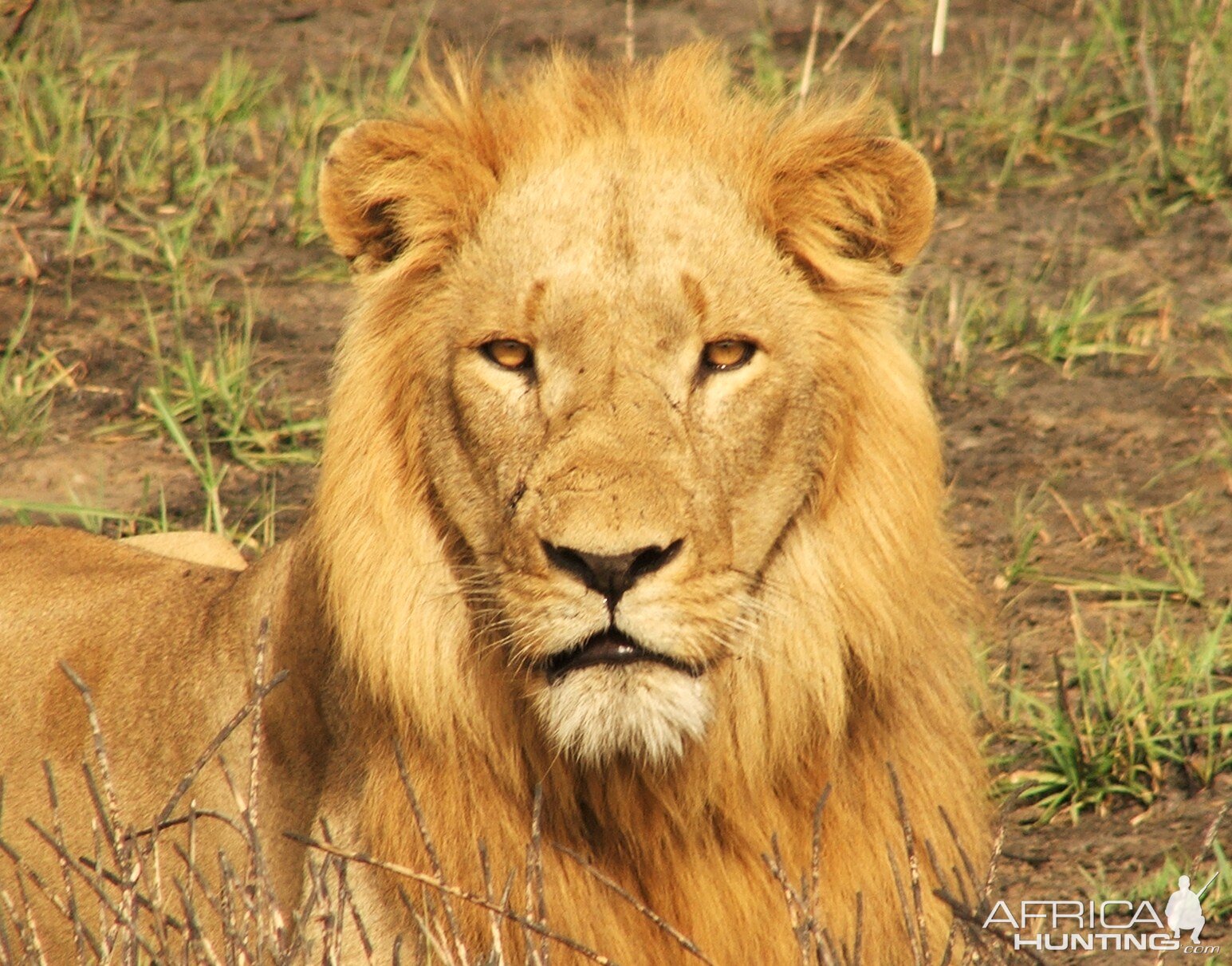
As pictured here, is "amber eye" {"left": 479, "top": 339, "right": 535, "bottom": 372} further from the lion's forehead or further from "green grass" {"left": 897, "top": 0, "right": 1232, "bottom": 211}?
"green grass" {"left": 897, "top": 0, "right": 1232, "bottom": 211}

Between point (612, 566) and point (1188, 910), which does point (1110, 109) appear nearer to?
point (1188, 910)

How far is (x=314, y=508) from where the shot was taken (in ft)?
10.8

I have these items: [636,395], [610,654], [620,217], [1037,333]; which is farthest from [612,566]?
[1037,333]

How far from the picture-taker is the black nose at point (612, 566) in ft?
8.70

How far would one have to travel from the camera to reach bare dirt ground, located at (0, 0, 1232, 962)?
4633 mm

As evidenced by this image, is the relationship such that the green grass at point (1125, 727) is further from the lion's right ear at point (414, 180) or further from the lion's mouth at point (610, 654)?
the lion's right ear at point (414, 180)

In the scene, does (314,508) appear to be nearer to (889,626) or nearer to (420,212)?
(420,212)

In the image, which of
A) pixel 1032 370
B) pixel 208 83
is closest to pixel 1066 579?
pixel 1032 370

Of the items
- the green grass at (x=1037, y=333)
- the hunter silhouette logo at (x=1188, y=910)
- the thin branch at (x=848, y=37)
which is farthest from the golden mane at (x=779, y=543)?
the green grass at (x=1037, y=333)

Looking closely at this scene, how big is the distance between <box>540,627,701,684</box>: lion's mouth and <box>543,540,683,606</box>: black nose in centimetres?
8

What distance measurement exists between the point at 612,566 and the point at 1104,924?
1622 mm

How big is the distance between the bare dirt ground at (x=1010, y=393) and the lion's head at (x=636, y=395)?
1042mm

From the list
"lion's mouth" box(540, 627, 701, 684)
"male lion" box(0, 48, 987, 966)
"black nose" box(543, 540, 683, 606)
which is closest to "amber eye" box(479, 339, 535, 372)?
"male lion" box(0, 48, 987, 966)

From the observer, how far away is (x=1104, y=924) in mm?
3639
